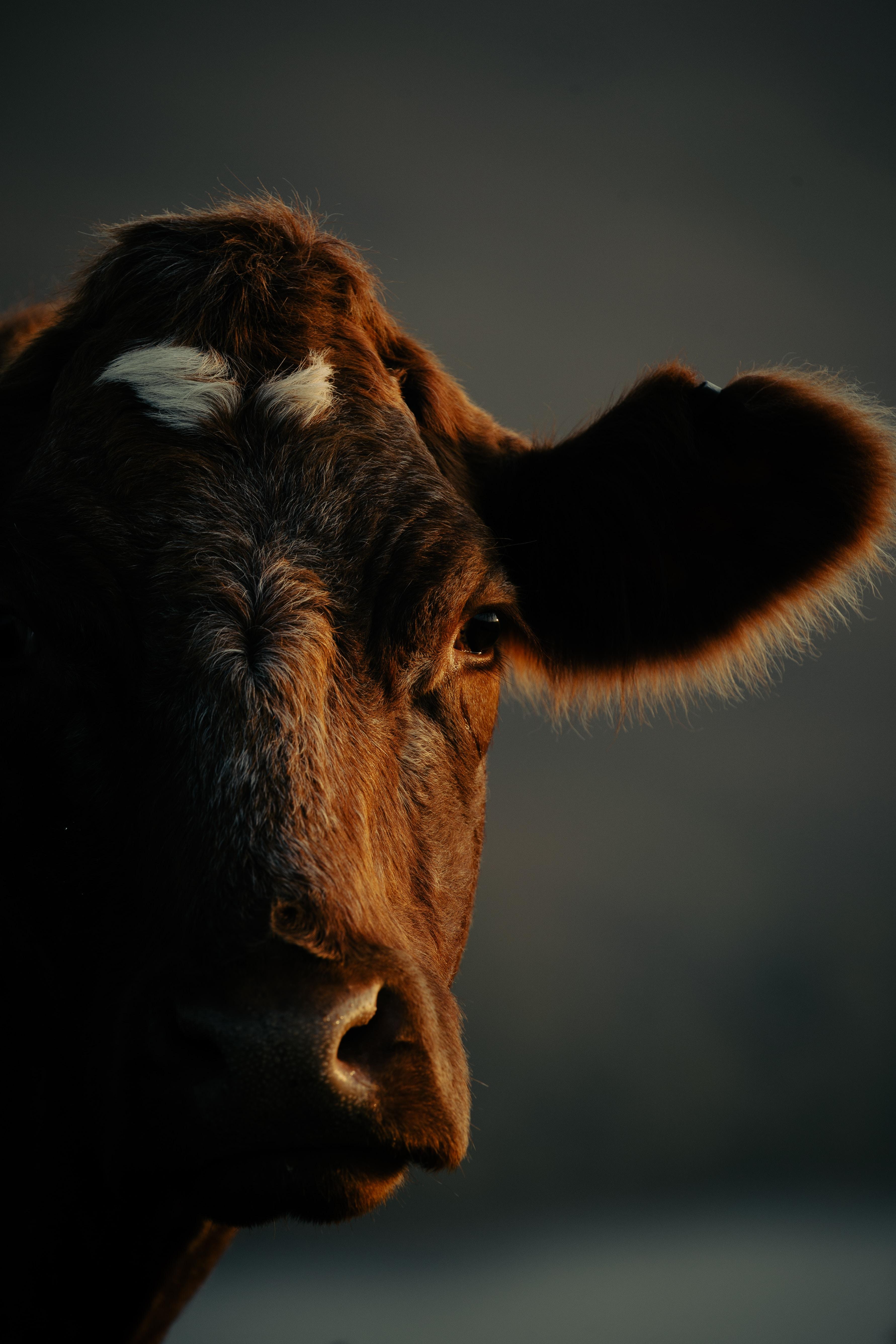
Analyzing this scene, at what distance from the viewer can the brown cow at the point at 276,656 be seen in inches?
54.1

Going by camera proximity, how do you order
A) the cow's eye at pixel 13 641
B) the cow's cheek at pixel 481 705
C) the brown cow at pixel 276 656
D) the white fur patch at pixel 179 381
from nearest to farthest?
the brown cow at pixel 276 656 < the cow's eye at pixel 13 641 < the white fur patch at pixel 179 381 < the cow's cheek at pixel 481 705

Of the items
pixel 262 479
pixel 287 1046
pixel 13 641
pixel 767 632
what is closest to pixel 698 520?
pixel 767 632

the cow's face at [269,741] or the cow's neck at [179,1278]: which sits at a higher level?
the cow's face at [269,741]

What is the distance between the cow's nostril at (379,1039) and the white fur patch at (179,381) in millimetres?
1166

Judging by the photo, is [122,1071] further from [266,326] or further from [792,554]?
[792,554]

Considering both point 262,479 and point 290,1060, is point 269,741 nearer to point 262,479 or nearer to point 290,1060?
point 290,1060

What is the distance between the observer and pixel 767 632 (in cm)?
280

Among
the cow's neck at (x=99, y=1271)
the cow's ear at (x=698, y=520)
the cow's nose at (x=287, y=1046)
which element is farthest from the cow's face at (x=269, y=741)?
the cow's neck at (x=99, y=1271)

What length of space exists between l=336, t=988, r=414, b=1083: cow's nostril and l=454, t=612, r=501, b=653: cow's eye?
0.91 metres

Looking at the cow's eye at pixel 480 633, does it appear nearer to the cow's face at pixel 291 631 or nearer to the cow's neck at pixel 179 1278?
the cow's face at pixel 291 631

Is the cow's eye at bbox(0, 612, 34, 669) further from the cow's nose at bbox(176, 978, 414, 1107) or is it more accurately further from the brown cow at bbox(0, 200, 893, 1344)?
the cow's nose at bbox(176, 978, 414, 1107)

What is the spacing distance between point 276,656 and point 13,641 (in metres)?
0.52

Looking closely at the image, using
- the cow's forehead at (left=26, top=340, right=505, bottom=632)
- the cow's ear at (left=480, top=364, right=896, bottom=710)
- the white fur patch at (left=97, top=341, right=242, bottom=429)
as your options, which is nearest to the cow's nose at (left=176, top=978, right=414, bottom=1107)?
the cow's forehead at (left=26, top=340, right=505, bottom=632)

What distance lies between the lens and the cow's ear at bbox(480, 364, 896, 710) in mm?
2504
